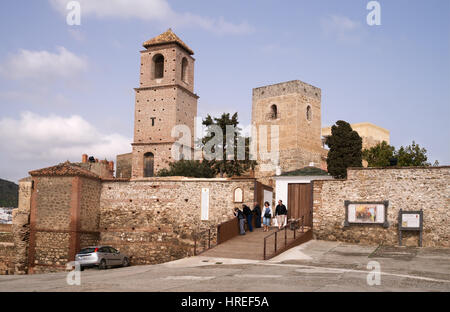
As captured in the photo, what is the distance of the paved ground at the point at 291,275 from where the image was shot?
40.6 feet

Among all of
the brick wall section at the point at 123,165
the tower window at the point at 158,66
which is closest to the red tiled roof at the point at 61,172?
the tower window at the point at 158,66

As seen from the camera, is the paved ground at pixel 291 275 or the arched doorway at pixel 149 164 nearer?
the paved ground at pixel 291 275

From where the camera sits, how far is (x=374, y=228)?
76.7 ft

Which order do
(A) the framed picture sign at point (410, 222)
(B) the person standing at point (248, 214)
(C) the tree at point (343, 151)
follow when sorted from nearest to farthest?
(A) the framed picture sign at point (410, 222), (B) the person standing at point (248, 214), (C) the tree at point (343, 151)

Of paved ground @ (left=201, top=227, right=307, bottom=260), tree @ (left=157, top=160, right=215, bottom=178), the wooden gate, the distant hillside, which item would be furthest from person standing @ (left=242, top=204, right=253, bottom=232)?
the distant hillside

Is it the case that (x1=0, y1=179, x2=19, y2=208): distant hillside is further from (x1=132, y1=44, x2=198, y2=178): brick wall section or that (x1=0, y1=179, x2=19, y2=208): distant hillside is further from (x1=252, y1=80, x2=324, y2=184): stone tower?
(x1=252, y1=80, x2=324, y2=184): stone tower

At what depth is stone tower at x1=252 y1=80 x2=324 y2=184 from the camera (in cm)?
4384

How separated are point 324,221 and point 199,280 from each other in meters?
11.8

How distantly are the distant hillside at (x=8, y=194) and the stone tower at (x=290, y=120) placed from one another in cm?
4187

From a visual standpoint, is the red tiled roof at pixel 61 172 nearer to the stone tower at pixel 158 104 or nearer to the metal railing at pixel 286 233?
the metal railing at pixel 286 233

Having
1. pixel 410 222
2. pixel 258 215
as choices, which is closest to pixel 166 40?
pixel 258 215

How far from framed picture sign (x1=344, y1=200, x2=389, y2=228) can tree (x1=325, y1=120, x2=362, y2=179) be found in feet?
28.0
